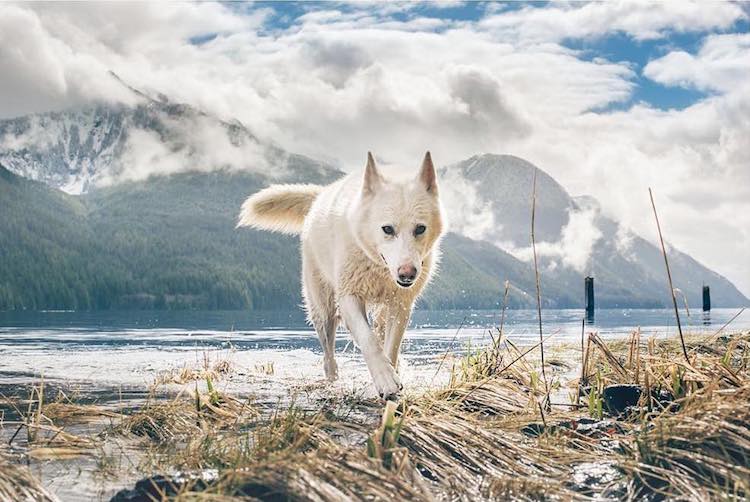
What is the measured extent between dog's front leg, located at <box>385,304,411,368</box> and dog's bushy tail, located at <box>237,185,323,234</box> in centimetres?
335

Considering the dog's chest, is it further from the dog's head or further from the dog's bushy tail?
the dog's bushy tail

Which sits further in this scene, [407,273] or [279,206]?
[279,206]

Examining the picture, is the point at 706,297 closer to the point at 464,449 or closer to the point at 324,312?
the point at 324,312

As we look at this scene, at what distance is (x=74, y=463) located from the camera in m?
5.46

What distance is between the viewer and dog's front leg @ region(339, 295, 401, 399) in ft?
24.0

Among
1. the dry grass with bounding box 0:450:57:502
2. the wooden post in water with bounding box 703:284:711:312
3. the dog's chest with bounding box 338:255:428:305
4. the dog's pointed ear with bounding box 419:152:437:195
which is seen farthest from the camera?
the wooden post in water with bounding box 703:284:711:312

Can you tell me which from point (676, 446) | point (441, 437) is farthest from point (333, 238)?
point (676, 446)

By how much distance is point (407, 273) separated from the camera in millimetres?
7336

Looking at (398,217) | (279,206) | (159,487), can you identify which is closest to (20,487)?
(159,487)

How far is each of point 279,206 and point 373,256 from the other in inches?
149

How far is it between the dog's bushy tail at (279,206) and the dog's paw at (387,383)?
4.72 meters

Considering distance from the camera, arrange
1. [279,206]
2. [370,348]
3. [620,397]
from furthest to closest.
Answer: [279,206] → [370,348] → [620,397]

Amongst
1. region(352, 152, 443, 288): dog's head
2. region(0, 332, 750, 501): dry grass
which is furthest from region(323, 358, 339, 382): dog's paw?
region(0, 332, 750, 501): dry grass

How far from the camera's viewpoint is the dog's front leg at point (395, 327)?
29.0ft
